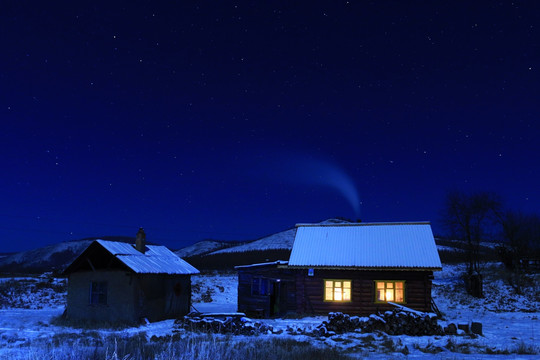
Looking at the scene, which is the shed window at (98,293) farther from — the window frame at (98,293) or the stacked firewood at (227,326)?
the stacked firewood at (227,326)

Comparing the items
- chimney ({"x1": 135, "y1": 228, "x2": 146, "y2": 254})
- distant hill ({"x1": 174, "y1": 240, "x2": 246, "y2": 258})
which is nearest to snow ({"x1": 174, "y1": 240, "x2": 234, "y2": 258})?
distant hill ({"x1": 174, "y1": 240, "x2": 246, "y2": 258})

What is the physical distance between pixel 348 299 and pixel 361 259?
2.36 m

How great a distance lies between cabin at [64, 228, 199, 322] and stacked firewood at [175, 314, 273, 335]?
9.30ft

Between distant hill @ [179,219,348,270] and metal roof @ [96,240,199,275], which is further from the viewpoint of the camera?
distant hill @ [179,219,348,270]

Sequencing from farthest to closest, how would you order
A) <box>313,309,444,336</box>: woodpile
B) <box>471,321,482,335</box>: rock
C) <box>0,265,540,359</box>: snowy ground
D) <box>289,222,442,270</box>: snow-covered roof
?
<box>289,222,442,270</box>: snow-covered roof
<box>313,309,444,336</box>: woodpile
<box>471,321,482,335</box>: rock
<box>0,265,540,359</box>: snowy ground

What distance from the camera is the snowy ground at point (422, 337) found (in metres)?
15.3

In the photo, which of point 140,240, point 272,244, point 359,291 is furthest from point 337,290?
point 272,244

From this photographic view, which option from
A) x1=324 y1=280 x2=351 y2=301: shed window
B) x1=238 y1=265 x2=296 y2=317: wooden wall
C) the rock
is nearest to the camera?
the rock

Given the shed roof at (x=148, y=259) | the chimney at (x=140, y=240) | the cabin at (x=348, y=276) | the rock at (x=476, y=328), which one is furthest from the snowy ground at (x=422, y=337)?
the chimney at (x=140, y=240)

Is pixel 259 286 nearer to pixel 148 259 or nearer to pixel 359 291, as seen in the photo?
pixel 359 291

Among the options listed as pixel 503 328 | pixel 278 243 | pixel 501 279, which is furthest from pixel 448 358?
pixel 278 243

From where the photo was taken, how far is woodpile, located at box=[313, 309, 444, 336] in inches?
798

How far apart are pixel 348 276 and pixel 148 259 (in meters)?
11.2

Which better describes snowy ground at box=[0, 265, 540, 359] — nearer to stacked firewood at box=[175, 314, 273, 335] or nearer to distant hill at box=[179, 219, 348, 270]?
stacked firewood at box=[175, 314, 273, 335]
